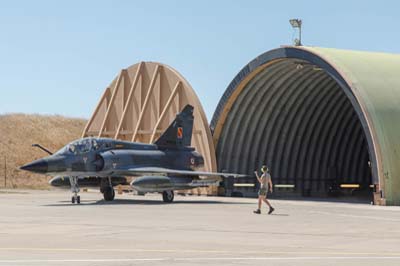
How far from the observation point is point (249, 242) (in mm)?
14328

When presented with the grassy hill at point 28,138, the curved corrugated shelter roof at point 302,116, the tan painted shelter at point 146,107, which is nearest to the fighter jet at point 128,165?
the tan painted shelter at point 146,107

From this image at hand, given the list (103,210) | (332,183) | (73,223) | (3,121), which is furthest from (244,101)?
(3,121)

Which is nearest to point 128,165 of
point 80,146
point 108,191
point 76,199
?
point 108,191

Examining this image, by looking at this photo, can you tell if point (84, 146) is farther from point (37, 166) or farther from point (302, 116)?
point (302, 116)

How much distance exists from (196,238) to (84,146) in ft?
54.3

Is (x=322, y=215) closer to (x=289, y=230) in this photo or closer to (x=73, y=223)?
(x=289, y=230)

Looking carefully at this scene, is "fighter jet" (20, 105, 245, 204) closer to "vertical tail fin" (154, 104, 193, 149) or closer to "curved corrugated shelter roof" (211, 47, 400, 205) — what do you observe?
"vertical tail fin" (154, 104, 193, 149)

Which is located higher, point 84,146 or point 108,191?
point 84,146

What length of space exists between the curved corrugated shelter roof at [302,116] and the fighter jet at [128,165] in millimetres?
5292

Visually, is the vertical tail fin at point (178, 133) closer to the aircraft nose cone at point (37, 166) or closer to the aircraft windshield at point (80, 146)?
the aircraft windshield at point (80, 146)

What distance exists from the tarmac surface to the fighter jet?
22.5 feet

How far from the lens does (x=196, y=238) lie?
15078 millimetres

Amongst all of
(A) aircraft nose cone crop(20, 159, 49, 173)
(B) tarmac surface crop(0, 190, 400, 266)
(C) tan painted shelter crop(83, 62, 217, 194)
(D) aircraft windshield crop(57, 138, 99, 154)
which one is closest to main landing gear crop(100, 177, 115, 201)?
(D) aircraft windshield crop(57, 138, 99, 154)

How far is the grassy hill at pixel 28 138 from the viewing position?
61.5 m
